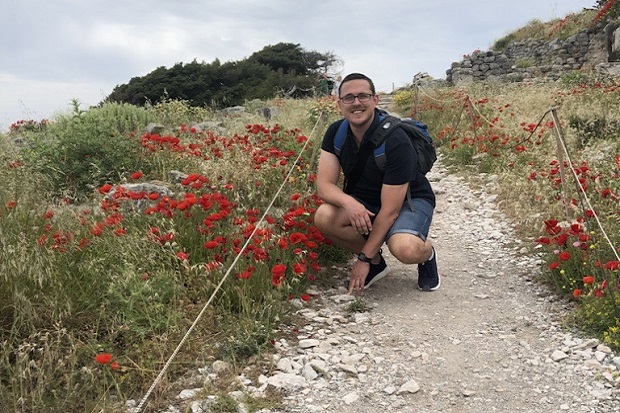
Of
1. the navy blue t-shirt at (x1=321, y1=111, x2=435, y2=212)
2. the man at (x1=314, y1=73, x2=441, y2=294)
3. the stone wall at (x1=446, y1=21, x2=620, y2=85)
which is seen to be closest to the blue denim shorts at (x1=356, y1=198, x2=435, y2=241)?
the man at (x1=314, y1=73, x2=441, y2=294)

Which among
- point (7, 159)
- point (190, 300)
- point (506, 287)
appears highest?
point (7, 159)

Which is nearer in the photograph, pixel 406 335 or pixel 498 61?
pixel 406 335

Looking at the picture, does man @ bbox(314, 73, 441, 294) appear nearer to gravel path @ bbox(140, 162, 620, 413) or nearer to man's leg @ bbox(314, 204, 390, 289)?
man's leg @ bbox(314, 204, 390, 289)

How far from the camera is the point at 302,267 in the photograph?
11.7ft

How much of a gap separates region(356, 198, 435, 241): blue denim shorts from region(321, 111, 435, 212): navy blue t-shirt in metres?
0.13

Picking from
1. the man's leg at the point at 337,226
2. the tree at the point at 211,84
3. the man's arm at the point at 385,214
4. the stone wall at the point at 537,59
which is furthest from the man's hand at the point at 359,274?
the tree at the point at 211,84

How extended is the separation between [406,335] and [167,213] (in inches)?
74.3

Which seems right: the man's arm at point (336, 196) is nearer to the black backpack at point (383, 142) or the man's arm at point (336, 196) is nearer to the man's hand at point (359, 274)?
the black backpack at point (383, 142)

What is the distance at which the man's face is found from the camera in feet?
12.6

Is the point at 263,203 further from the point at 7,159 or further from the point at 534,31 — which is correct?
the point at 534,31


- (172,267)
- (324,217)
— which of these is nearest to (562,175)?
(324,217)

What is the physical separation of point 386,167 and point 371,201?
1.40 feet

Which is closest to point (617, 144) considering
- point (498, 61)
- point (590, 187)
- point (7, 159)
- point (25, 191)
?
point (590, 187)

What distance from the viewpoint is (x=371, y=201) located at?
13.7ft
